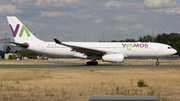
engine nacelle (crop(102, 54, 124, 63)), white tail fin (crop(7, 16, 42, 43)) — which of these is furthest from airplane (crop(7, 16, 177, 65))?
engine nacelle (crop(102, 54, 124, 63))

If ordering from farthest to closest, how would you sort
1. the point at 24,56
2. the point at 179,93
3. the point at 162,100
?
the point at 24,56 → the point at 179,93 → the point at 162,100

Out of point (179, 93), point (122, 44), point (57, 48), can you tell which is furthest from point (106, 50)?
point (179, 93)

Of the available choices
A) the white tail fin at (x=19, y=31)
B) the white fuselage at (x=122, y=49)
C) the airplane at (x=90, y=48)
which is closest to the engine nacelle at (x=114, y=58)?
the airplane at (x=90, y=48)

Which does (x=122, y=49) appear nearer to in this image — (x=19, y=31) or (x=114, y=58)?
(x=114, y=58)

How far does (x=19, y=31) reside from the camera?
37375mm

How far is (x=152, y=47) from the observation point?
36.4 metres

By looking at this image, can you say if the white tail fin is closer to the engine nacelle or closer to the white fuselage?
the white fuselage

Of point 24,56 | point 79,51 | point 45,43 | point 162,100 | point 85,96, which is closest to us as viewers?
point 162,100

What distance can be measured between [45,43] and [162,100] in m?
29.4

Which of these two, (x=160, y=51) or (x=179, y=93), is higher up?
(x=160, y=51)

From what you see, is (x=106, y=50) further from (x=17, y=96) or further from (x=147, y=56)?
(x=17, y=96)

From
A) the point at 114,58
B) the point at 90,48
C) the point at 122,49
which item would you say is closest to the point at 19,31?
the point at 90,48

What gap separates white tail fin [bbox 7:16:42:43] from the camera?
37.2m

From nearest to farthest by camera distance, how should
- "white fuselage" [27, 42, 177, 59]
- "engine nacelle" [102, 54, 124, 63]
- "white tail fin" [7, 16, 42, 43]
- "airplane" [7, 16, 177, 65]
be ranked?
"engine nacelle" [102, 54, 124, 63]
"airplane" [7, 16, 177, 65]
"white fuselage" [27, 42, 177, 59]
"white tail fin" [7, 16, 42, 43]
